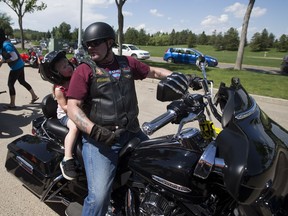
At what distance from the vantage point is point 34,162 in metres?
2.95

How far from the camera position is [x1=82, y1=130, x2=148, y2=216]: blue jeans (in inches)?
90.8

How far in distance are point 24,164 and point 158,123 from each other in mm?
1984

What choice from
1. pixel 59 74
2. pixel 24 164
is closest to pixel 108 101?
pixel 24 164

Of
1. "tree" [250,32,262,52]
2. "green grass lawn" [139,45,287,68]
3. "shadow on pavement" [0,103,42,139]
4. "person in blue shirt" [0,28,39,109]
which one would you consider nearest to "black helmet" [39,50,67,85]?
"shadow on pavement" [0,103,42,139]

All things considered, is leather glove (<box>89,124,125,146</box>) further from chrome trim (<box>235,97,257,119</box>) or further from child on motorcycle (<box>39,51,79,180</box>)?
child on motorcycle (<box>39,51,79,180</box>)

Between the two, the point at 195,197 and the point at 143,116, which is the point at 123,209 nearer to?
the point at 195,197

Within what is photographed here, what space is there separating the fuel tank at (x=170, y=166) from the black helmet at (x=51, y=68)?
1986mm

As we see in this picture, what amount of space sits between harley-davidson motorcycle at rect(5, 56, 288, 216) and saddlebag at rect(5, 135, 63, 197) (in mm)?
11

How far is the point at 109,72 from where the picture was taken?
Result: 2.47m

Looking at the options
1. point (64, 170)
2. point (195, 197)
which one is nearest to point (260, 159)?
point (195, 197)

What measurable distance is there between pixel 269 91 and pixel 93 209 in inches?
359

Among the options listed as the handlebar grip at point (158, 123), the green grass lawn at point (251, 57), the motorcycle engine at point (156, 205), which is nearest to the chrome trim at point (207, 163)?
the handlebar grip at point (158, 123)

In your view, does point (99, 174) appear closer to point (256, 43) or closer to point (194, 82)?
point (194, 82)

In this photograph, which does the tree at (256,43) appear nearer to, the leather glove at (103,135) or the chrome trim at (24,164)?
the chrome trim at (24,164)
